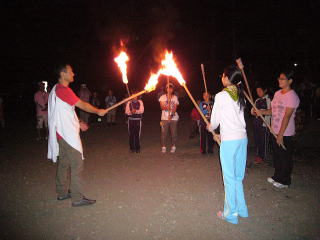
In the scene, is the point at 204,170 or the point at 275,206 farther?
the point at 204,170

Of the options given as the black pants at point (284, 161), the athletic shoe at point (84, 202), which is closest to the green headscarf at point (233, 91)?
the black pants at point (284, 161)

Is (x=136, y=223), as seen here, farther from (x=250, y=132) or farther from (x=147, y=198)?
(x=250, y=132)

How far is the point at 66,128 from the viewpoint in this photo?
4.79 meters

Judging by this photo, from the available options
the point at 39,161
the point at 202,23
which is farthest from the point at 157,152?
the point at 202,23

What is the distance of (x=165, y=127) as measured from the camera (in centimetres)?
912

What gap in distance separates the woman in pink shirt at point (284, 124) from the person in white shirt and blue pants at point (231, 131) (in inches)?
62.3

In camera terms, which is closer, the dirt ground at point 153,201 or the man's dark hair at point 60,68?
the dirt ground at point 153,201

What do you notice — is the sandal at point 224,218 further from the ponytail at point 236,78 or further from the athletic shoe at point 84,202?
the athletic shoe at point 84,202

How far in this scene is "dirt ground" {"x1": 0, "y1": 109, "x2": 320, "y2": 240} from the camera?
4.20 m

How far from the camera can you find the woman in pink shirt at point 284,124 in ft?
17.4

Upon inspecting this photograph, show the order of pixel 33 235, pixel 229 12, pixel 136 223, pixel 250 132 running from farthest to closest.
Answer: pixel 229 12, pixel 250 132, pixel 136 223, pixel 33 235

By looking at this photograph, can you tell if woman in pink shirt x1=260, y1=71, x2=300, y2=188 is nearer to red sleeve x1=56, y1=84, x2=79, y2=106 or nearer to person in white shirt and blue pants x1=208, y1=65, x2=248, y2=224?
person in white shirt and blue pants x1=208, y1=65, x2=248, y2=224

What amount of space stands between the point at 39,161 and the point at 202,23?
89.9ft

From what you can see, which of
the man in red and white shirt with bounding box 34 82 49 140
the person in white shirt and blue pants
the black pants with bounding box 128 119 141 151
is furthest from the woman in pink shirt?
the man in red and white shirt with bounding box 34 82 49 140
